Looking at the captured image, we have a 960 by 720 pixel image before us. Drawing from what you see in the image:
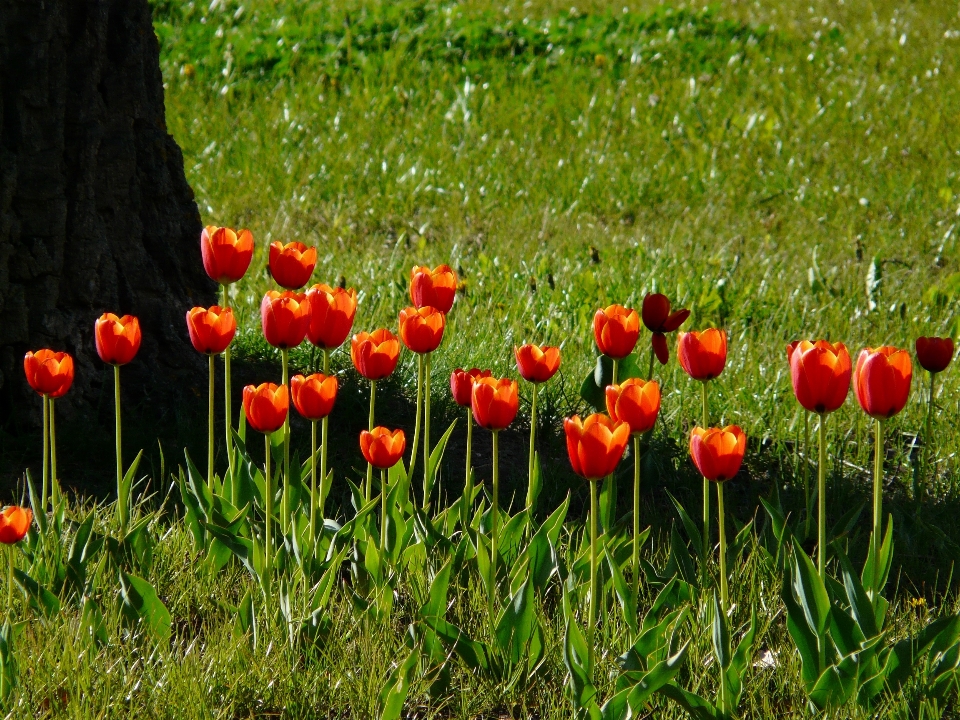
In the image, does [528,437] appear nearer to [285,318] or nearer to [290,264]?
[290,264]

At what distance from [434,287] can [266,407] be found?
17.8 inches

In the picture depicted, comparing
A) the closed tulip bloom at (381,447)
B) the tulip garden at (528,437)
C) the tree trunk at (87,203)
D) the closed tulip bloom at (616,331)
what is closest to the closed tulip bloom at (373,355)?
the tulip garden at (528,437)

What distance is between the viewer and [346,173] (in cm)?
554

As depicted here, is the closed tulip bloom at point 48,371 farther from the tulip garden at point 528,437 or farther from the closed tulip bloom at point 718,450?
the closed tulip bloom at point 718,450

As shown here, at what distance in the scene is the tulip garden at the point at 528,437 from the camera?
5.85ft

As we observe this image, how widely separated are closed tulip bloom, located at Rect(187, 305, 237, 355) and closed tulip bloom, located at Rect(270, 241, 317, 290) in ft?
0.60

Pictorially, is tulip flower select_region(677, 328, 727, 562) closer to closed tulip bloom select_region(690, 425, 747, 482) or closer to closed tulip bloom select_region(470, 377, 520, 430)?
closed tulip bloom select_region(690, 425, 747, 482)

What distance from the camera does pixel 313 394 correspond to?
1.86 m

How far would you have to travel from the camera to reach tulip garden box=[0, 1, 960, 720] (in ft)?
5.85

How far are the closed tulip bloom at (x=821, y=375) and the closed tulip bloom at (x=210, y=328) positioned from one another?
102 cm

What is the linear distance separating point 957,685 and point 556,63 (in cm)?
637

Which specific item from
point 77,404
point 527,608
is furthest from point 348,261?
point 527,608

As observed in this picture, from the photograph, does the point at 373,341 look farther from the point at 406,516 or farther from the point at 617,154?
the point at 617,154

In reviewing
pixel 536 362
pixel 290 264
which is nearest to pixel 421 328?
pixel 536 362
